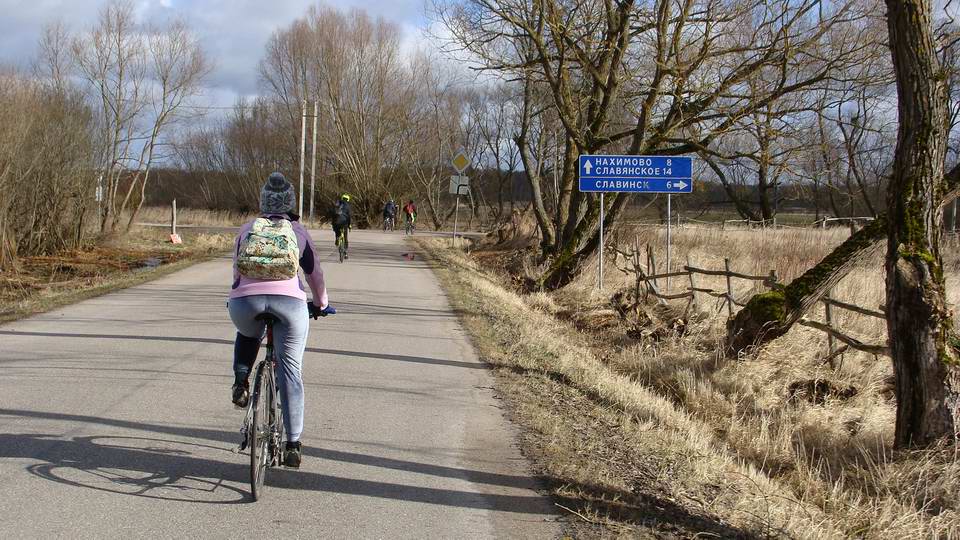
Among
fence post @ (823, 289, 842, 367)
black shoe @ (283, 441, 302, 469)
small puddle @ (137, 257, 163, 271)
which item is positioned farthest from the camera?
small puddle @ (137, 257, 163, 271)

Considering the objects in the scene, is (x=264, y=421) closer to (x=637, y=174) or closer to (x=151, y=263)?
(x=637, y=174)

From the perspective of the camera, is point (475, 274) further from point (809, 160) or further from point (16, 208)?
point (16, 208)

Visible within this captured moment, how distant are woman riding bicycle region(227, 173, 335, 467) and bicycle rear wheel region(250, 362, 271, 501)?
4.0 inches

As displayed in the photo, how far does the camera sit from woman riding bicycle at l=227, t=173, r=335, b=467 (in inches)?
180

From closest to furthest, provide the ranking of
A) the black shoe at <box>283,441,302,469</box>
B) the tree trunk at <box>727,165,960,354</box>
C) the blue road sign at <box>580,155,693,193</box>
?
the black shoe at <box>283,441,302,469</box>, the tree trunk at <box>727,165,960,354</box>, the blue road sign at <box>580,155,693,193</box>

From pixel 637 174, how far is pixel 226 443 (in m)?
12.2

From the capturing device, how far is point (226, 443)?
18.8ft

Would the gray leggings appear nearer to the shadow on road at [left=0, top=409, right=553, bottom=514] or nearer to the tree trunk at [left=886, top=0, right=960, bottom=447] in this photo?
the shadow on road at [left=0, top=409, right=553, bottom=514]

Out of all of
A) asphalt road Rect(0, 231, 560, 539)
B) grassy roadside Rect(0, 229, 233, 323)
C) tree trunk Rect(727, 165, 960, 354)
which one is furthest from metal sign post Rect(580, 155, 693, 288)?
grassy roadside Rect(0, 229, 233, 323)

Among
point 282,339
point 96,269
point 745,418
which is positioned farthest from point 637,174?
point 96,269

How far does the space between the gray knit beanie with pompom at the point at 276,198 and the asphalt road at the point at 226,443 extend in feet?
5.23

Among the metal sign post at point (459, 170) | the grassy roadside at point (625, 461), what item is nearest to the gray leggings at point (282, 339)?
the grassy roadside at point (625, 461)

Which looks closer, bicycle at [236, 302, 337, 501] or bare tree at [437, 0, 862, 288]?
bicycle at [236, 302, 337, 501]

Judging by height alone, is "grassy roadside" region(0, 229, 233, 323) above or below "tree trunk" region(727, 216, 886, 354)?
below
